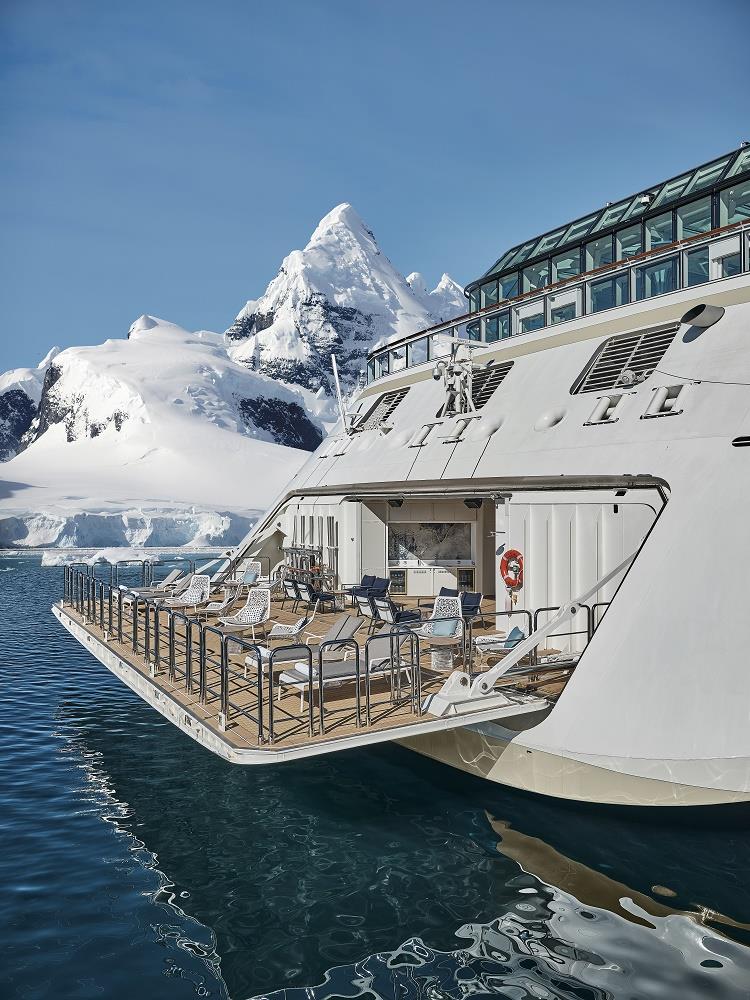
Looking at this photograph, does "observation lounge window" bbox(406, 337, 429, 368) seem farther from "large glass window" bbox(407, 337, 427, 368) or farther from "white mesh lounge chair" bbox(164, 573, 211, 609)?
"white mesh lounge chair" bbox(164, 573, 211, 609)

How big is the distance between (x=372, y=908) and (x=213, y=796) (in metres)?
3.77

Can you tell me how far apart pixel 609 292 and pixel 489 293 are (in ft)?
32.9

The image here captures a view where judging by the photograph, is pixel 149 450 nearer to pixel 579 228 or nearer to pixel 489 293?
pixel 489 293

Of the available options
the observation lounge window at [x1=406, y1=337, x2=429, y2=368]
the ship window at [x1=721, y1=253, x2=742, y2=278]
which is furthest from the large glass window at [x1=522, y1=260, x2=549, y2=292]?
the ship window at [x1=721, y1=253, x2=742, y2=278]

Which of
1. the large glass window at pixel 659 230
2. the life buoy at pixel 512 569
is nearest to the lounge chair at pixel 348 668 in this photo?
the life buoy at pixel 512 569

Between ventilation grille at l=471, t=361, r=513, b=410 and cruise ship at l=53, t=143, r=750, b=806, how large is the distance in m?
0.07

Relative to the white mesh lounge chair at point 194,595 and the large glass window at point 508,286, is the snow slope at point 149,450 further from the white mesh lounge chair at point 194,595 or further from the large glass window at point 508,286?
the white mesh lounge chair at point 194,595

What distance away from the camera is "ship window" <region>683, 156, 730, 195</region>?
21500mm

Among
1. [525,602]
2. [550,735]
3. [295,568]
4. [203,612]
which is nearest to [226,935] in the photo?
[550,735]

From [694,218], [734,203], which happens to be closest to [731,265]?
[734,203]

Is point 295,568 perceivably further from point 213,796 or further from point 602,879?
point 602,879

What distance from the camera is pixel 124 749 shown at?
1334cm

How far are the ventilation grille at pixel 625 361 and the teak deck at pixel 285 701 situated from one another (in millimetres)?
5248

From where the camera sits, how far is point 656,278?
1410cm
